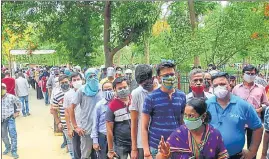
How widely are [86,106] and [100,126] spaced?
1.57 ft

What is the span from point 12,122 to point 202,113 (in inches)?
228

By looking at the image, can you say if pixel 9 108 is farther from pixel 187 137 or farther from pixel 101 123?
pixel 187 137

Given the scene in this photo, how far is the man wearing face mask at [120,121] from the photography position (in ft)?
15.7

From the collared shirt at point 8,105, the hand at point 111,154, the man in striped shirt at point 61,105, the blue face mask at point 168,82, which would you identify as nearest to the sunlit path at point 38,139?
the collared shirt at point 8,105

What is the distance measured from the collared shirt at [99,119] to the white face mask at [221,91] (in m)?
1.72

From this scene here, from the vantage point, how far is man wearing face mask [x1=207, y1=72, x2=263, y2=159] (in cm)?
372

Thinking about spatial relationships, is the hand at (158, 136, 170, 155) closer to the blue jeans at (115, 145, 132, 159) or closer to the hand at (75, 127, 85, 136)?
the blue jeans at (115, 145, 132, 159)

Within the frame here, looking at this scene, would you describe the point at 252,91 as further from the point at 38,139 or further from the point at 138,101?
the point at 38,139

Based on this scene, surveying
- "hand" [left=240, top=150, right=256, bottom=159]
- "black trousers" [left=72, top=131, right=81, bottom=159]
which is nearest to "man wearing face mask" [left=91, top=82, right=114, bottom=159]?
"black trousers" [left=72, top=131, right=81, bottom=159]

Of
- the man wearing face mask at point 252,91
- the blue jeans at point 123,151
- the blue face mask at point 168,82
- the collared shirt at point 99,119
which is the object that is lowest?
the blue jeans at point 123,151

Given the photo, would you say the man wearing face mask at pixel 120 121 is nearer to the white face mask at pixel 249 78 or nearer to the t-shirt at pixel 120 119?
the t-shirt at pixel 120 119

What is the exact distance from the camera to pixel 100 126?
5270 mm

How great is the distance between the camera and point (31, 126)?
39.2 ft

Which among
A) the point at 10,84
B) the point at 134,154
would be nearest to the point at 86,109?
the point at 134,154
